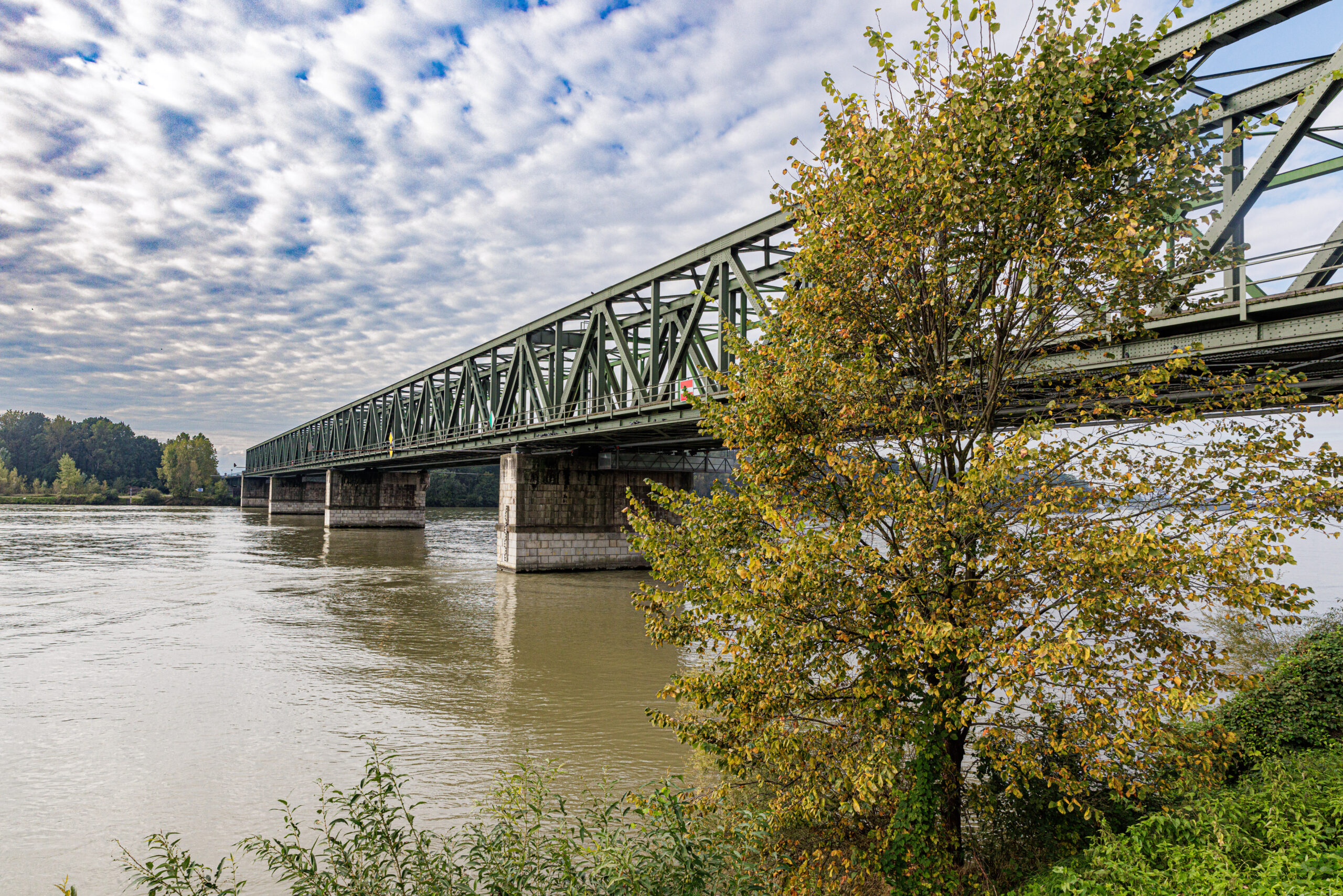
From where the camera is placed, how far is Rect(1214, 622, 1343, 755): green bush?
393 inches

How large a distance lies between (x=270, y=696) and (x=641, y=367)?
58.6m

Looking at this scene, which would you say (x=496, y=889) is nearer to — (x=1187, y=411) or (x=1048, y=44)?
(x=1187, y=411)

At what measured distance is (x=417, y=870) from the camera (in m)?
7.13

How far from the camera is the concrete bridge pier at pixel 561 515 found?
42.0 metres

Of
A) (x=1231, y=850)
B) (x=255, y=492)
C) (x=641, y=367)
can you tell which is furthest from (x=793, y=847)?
(x=255, y=492)

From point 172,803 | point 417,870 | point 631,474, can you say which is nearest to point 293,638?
point 172,803

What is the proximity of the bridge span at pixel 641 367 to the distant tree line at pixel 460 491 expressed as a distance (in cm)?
5933

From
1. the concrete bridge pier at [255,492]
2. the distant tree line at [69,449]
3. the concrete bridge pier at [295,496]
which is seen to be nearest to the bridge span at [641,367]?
the concrete bridge pier at [295,496]

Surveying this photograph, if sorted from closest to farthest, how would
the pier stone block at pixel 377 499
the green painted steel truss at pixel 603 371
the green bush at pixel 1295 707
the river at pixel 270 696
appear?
the green bush at pixel 1295 707, the river at pixel 270 696, the green painted steel truss at pixel 603 371, the pier stone block at pixel 377 499

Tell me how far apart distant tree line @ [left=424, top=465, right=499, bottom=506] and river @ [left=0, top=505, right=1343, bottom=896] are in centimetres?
12304

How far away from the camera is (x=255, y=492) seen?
16238 cm

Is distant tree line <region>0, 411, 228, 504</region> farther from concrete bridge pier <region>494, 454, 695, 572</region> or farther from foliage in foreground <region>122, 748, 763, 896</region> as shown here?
foliage in foreground <region>122, 748, 763, 896</region>

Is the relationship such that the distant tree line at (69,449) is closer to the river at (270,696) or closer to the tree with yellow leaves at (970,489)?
the river at (270,696)

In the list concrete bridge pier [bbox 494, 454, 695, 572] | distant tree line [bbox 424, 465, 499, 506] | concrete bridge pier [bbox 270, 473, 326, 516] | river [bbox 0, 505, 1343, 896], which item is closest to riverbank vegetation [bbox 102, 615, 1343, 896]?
river [bbox 0, 505, 1343, 896]
